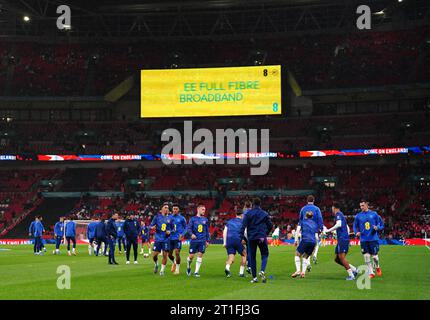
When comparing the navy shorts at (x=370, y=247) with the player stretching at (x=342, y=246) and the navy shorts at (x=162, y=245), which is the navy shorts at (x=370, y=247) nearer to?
the player stretching at (x=342, y=246)

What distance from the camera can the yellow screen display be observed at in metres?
62.8

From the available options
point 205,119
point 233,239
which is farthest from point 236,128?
point 233,239

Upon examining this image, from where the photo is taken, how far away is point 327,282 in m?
20.4

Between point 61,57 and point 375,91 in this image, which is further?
point 61,57

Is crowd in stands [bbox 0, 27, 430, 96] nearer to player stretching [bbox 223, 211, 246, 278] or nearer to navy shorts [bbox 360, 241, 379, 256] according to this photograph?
navy shorts [bbox 360, 241, 379, 256]

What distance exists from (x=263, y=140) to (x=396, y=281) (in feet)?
170

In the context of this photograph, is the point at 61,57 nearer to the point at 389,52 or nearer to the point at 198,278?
the point at 389,52

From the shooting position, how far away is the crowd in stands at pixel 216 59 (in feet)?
237

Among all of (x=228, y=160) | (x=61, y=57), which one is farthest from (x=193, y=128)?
(x=61, y=57)

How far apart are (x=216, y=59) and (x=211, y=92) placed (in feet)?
43.9

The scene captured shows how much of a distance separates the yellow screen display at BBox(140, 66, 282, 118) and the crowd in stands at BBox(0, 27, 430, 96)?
29.6ft

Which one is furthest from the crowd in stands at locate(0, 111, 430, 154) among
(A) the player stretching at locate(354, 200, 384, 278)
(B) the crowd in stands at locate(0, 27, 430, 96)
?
(A) the player stretching at locate(354, 200, 384, 278)

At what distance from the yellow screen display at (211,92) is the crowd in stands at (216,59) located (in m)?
9.01

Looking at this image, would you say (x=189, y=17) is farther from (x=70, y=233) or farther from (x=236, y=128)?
(x=70, y=233)
